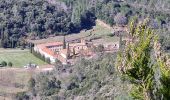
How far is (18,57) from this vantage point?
5591 cm

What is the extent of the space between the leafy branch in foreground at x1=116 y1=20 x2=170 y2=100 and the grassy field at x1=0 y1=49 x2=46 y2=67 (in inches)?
1727

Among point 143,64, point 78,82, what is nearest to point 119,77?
point 143,64

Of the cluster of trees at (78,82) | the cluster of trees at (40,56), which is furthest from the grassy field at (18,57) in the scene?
the cluster of trees at (78,82)

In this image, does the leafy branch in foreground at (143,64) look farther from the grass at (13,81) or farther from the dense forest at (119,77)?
the grass at (13,81)

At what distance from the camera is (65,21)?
2712 inches

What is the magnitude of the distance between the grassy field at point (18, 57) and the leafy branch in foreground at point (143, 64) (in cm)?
4386

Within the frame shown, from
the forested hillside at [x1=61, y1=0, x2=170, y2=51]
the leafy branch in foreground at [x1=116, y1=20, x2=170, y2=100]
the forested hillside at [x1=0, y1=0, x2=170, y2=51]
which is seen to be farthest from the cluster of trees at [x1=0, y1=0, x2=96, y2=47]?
the leafy branch in foreground at [x1=116, y1=20, x2=170, y2=100]

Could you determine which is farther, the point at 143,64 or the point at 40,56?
the point at 40,56

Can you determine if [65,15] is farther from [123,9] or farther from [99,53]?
[99,53]

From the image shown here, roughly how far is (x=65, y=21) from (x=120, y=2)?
13368mm

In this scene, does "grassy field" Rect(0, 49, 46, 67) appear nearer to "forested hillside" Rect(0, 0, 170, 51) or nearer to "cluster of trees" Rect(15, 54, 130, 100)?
"forested hillside" Rect(0, 0, 170, 51)

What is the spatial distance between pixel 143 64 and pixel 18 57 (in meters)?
47.3

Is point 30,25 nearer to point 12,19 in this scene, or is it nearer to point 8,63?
point 12,19

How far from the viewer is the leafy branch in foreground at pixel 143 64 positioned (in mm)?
9344
